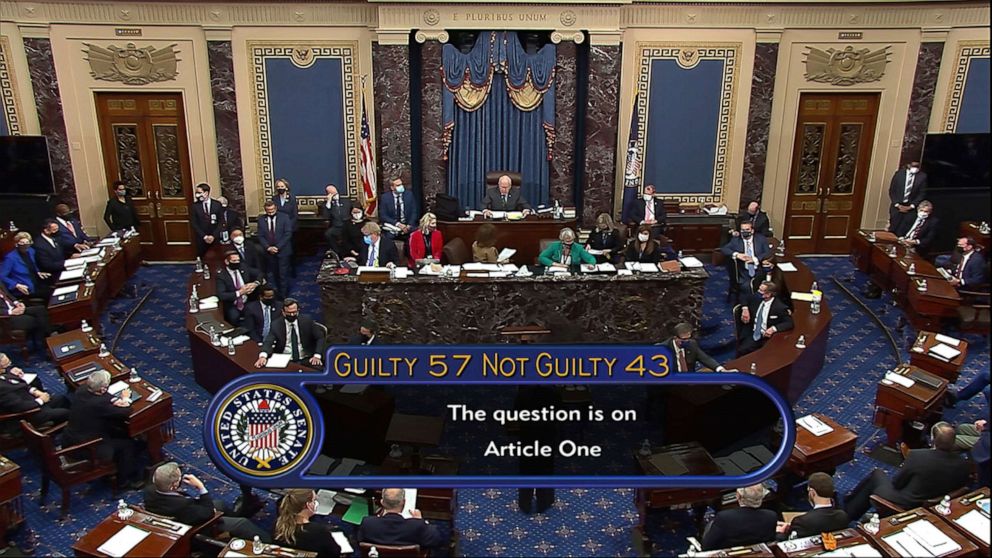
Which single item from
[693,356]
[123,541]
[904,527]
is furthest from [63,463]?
[904,527]

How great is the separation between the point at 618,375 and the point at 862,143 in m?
13.2

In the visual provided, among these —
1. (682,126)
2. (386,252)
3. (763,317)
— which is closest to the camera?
(763,317)

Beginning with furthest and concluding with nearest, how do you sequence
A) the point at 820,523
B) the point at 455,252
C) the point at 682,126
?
the point at 682,126
the point at 455,252
the point at 820,523

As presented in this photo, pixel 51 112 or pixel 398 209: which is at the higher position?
pixel 51 112

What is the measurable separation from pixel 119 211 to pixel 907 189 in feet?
40.4

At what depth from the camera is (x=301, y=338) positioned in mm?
9445

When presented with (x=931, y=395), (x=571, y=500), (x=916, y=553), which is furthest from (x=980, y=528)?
(x=571, y=500)

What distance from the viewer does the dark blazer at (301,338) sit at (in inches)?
366

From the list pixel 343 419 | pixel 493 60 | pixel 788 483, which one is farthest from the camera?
pixel 493 60

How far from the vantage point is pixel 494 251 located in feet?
37.9

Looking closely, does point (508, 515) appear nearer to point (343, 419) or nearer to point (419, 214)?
point (343, 419)

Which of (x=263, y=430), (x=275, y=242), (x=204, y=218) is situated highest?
(x=263, y=430)

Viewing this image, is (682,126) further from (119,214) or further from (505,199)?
(119,214)

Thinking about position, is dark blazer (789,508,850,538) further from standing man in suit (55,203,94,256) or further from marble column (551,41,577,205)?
standing man in suit (55,203,94,256)
